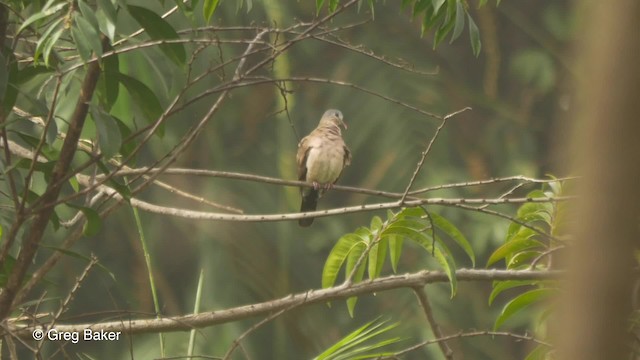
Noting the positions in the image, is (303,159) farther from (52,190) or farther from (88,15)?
(88,15)

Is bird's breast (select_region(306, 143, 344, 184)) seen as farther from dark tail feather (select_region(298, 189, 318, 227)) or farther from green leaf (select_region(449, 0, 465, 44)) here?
green leaf (select_region(449, 0, 465, 44))

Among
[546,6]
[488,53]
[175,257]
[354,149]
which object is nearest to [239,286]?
[175,257]

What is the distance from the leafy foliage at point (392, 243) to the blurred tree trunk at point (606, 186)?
1.79m

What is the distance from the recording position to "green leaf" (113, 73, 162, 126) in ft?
6.37

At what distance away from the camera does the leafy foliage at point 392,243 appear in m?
2.45

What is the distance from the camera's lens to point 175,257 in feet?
24.7

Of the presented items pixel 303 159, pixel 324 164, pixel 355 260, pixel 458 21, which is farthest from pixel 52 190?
pixel 303 159

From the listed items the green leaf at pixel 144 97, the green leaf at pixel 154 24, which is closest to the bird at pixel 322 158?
the green leaf at pixel 144 97

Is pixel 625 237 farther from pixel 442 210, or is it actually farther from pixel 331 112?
pixel 442 210

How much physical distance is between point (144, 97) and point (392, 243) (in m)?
0.92

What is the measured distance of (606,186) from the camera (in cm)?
53

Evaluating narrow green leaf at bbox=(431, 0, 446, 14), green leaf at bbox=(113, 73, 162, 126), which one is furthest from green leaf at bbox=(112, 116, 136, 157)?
narrow green leaf at bbox=(431, 0, 446, 14)

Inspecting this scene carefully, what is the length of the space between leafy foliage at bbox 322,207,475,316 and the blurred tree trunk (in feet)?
5.89

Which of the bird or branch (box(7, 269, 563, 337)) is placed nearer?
branch (box(7, 269, 563, 337))
